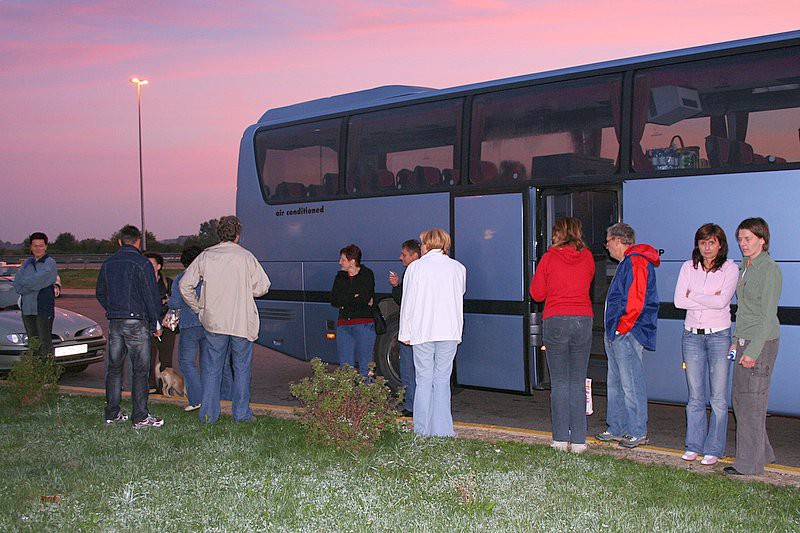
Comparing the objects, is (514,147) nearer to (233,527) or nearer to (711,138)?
A: (711,138)

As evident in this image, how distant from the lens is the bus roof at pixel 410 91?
8.32 meters

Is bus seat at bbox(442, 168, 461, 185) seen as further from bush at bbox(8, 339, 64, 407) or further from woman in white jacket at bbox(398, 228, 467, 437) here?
bush at bbox(8, 339, 64, 407)

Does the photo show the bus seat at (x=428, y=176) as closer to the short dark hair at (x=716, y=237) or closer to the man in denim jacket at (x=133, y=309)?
the man in denim jacket at (x=133, y=309)

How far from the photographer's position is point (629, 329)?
7.72 m

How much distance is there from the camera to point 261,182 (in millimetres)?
12719

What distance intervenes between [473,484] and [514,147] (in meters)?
4.61

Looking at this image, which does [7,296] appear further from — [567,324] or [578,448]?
Result: [578,448]

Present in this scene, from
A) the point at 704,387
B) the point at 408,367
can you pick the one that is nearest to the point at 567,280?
the point at 704,387

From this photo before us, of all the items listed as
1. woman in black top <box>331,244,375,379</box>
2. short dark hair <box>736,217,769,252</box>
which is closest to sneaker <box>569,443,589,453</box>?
short dark hair <box>736,217,769,252</box>

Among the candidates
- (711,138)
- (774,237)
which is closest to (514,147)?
(711,138)

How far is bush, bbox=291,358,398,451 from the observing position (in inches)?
287

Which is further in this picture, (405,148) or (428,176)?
(405,148)

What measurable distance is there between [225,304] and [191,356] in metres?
1.26

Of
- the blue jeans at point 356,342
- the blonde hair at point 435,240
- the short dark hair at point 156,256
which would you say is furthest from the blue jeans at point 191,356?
the blonde hair at point 435,240
